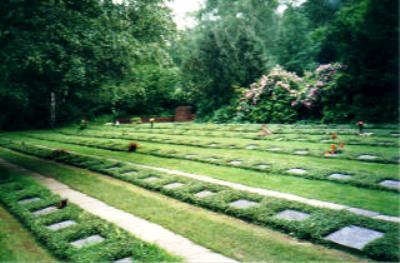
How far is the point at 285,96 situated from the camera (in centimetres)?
1585

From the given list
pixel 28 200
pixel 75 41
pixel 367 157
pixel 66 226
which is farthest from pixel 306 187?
pixel 75 41

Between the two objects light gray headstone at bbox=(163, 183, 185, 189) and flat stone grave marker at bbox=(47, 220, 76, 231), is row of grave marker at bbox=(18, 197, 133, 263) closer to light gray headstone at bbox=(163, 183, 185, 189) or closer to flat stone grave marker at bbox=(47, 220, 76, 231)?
flat stone grave marker at bbox=(47, 220, 76, 231)

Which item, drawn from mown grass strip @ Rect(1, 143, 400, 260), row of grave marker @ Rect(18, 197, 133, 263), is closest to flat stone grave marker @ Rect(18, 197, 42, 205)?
row of grave marker @ Rect(18, 197, 133, 263)

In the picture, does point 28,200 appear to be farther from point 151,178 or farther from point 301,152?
point 301,152

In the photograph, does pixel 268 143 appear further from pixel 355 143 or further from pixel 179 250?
pixel 179 250

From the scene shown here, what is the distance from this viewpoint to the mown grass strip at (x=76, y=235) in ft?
10.2

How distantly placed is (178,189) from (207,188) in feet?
1.41

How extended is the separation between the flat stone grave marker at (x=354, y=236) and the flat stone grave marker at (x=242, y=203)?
118 cm

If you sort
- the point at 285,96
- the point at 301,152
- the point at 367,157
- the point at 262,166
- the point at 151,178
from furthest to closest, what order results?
the point at 285,96, the point at 301,152, the point at 367,157, the point at 262,166, the point at 151,178

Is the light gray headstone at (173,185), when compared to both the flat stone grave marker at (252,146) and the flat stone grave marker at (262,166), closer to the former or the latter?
the flat stone grave marker at (262,166)


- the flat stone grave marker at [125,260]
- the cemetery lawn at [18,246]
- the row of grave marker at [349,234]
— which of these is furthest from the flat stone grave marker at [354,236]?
the cemetery lawn at [18,246]

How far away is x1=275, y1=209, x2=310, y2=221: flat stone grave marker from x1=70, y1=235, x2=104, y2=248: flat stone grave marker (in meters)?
1.92

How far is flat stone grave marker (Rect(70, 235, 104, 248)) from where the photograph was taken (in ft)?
11.1

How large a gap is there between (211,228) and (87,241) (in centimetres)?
128
